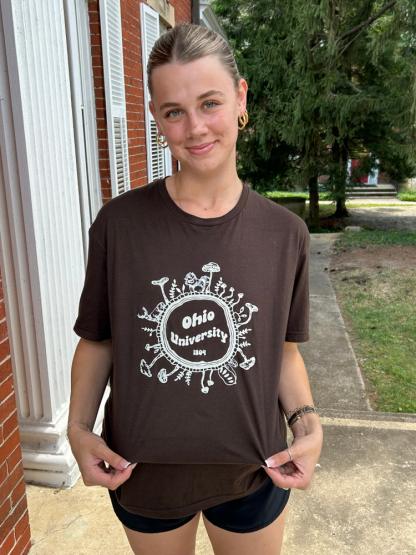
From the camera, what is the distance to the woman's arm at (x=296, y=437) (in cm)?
134

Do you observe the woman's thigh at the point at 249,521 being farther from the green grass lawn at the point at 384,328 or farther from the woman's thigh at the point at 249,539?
the green grass lawn at the point at 384,328

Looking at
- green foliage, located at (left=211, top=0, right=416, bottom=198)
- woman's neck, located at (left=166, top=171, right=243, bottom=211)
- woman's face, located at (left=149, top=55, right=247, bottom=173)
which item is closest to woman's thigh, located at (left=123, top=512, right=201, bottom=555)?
woman's neck, located at (left=166, top=171, right=243, bottom=211)

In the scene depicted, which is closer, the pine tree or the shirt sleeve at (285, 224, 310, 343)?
the shirt sleeve at (285, 224, 310, 343)

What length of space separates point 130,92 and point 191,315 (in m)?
4.50

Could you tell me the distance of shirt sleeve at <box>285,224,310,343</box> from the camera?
142 cm

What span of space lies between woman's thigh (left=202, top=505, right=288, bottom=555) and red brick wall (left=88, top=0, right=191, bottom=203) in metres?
3.35

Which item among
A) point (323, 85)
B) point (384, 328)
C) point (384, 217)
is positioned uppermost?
point (323, 85)

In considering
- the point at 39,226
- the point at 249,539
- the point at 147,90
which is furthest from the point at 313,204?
the point at 249,539

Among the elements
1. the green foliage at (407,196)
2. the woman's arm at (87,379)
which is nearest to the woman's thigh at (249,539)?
the woman's arm at (87,379)

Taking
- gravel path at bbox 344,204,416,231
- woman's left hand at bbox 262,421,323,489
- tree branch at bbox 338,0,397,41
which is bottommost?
gravel path at bbox 344,204,416,231

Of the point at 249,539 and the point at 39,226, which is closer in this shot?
the point at 249,539

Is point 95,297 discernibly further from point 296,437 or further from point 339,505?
point 339,505

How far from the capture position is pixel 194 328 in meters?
1.25

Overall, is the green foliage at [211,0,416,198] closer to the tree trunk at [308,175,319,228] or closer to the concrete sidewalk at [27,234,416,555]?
the tree trunk at [308,175,319,228]
